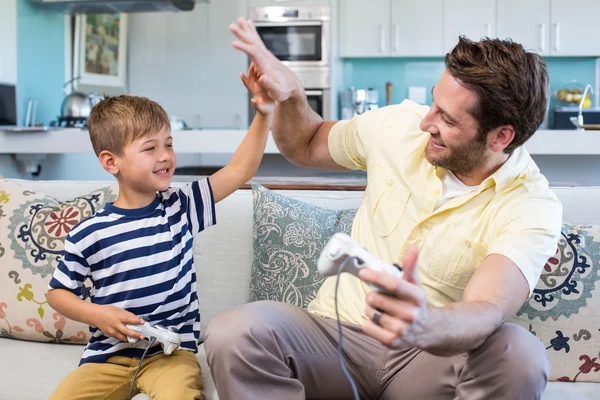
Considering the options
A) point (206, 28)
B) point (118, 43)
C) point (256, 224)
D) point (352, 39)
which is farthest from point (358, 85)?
point (256, 224)

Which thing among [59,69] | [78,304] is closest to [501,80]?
[78,304]

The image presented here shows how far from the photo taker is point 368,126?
1.70 m

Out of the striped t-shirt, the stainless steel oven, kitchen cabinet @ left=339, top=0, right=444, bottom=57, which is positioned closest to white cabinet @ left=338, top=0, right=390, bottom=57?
kitchen cabinet @ left=339, top=0, right=444, bottom=57

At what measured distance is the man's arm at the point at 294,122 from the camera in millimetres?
1567

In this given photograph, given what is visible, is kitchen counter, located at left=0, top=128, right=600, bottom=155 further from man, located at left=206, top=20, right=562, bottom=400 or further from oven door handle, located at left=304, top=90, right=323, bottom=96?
man, located at left=206, top=20, right=562, bottom=400

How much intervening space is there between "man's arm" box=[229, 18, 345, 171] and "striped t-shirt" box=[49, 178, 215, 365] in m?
0.38

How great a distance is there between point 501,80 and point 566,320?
625 millimetres

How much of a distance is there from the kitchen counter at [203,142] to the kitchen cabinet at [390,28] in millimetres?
2126

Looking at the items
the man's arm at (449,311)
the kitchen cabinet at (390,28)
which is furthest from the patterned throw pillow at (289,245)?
the kitchen cabinet at (390,28)

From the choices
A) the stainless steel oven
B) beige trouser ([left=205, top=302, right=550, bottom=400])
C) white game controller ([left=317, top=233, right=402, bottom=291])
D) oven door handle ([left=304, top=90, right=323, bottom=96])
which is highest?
the stainless steel oven

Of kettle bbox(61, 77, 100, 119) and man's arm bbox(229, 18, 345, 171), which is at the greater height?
kettle bbox(61, 77, 100, 119)

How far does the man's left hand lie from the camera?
960 mm

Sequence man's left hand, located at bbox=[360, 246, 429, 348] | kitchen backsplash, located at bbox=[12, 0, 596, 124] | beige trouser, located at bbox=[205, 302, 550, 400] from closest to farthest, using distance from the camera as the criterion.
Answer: man's left hand, located at bbox=[360, 246, 429, 348]
beige trouser, located at bbox=[205, 302, 550, 400]
kitchen backsplash, located at bbox=[12, 0, 596, 124]

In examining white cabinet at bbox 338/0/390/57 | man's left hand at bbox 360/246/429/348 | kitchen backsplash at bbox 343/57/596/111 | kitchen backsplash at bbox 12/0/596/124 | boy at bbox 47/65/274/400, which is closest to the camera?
man's left hand at bbox 360/246/429/348
